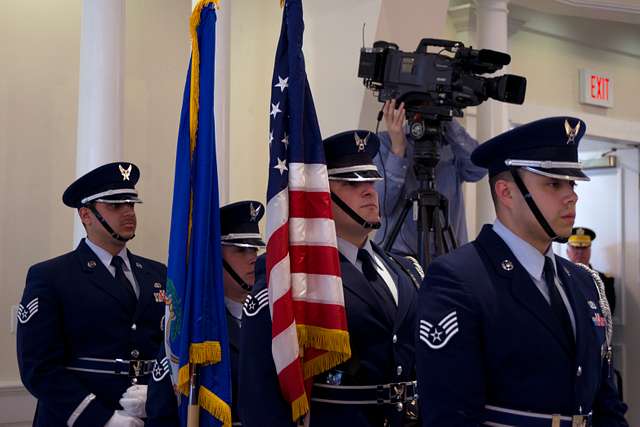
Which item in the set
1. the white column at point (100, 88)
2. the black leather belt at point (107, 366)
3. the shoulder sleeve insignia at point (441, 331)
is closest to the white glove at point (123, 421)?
the black leather belt at point (107, 366)

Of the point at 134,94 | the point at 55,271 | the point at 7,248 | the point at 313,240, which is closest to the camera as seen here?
the point at 313,240

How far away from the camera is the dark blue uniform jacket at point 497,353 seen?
76.6 inches

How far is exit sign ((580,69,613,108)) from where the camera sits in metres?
Result: 7.53

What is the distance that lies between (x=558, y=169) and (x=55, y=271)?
7.04ft

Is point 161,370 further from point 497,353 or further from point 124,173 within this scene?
point 497,353

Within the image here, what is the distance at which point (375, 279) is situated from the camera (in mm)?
2633

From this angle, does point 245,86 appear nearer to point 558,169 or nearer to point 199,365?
point 199,365

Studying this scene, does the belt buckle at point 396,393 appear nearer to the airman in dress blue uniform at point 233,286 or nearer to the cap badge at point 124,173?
the airman in dress blue uniform at point 233,286

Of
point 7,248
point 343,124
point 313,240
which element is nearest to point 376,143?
point 313,240

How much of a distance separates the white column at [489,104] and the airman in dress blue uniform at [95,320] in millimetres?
3119

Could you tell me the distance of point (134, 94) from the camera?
5402 mm

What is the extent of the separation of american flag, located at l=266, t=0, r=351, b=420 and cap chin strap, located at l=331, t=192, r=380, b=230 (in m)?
0.08

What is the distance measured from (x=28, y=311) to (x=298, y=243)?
1293 millimetres

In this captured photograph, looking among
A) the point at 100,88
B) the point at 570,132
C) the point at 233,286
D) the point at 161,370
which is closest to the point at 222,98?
the point at 100,88
